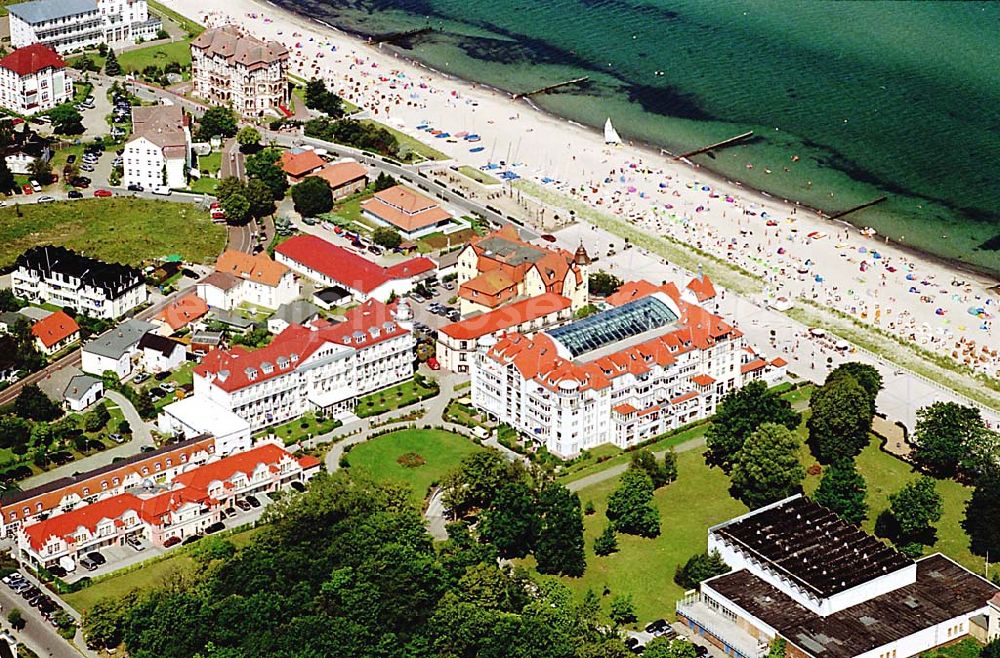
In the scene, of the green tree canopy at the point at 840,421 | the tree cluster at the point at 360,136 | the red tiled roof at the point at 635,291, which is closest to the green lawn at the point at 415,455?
the red tiled roof at the point at 635,291

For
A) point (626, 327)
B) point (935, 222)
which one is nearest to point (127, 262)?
point (626, 327)

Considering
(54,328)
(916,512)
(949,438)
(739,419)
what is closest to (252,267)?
(54,328)

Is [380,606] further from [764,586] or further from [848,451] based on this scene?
[848,451]

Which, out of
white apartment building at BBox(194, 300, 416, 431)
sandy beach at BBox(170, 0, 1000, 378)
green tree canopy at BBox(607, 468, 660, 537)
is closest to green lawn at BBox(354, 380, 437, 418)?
white apartment building at BBox(194, 300, 416, 431)

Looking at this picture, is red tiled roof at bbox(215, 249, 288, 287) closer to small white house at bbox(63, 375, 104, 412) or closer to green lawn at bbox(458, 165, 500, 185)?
small white house at bbox(63, 375, 104, 412)

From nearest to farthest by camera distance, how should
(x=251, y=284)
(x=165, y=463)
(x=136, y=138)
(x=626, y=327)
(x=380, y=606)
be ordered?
(x=380, y=606), (x=165, y=463), (x=626, y=327), (x=251, y=284), (x=136, y=138)

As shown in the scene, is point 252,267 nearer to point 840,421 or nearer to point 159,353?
point 159,353
